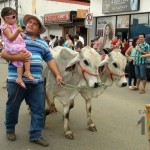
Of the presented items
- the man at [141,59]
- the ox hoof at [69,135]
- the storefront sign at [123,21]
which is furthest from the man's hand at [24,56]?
the storefront sign at [123,21]

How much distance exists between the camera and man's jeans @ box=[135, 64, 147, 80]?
1091 cm

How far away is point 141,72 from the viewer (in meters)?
11.0

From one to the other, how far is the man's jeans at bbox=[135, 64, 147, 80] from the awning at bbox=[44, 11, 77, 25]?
15445 millimetres

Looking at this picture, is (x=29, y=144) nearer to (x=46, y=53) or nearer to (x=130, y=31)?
(x=46, y=53)

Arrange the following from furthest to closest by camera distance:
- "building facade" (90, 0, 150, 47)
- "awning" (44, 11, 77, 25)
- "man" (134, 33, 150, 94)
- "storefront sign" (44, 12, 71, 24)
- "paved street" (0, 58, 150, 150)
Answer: "storefront sign" (44, 12, 71, 24) < "awning" (44, 11, 77, 25) < "building facade" (90, 0, 150, 47) < "man" (134, 33, 150, 94) < "paved street" (0, 58, 150, 150)

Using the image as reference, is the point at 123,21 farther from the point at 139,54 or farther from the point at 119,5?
the point at 139,54

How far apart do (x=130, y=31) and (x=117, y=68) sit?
1258 centimetres

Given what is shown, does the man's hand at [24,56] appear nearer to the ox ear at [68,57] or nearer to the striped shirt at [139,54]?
the ox ear at [68,57]

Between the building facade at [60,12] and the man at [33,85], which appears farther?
the building facade at [60,12]

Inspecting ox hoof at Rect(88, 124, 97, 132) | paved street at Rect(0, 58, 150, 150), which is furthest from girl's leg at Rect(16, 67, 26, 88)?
ox hoof at Rect(88, 124, 97, 132)

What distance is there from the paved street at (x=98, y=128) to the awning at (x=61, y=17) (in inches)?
693

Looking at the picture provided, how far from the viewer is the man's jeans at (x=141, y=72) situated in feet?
35.8

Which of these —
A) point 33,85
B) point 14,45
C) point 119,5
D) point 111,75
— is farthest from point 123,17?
point 14,45

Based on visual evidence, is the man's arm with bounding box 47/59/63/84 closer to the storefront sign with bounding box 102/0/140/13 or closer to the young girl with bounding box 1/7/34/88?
the young girl with bounding box 1/7/34/88
